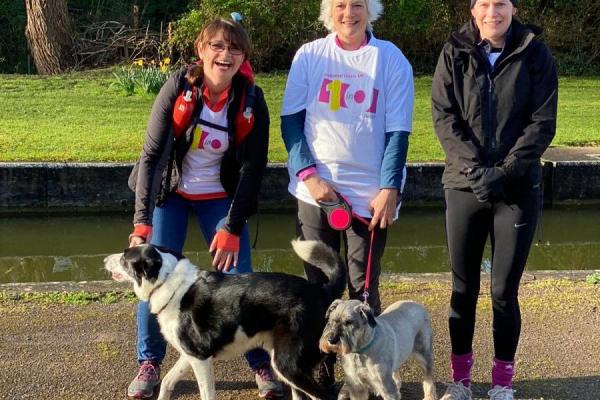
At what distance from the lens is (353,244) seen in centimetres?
422

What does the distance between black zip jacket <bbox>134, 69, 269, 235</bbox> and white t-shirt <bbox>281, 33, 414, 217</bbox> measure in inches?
10.6

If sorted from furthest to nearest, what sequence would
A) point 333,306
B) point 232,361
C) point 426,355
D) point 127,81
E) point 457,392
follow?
point 127,81 < point 232,361 < point 457,392 < point 426,355 < point 333,306

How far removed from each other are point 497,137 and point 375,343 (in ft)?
3.98

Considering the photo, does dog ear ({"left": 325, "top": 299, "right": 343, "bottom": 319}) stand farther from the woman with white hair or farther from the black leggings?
the black leggings

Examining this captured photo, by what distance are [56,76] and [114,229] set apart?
9.42 metres

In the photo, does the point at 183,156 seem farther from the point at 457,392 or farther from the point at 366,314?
the point at 457,392

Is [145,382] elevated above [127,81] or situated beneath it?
situated beneath

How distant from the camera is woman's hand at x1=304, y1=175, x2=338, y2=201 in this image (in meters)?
4.06

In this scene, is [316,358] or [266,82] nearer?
[316,358]

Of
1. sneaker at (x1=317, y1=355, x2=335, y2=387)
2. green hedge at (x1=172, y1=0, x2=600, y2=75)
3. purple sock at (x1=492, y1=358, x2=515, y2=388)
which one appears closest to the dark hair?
sneaker at (x1=317, y1=355, x2=335, y2=387)

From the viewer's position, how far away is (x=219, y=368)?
15.5 feet

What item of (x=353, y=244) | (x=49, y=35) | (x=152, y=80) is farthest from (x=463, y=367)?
(x=49, y=35)

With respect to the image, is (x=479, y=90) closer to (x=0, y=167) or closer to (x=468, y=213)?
(x=468, y=213)

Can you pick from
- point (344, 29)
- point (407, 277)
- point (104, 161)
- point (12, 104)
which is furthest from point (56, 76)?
point (344, 29)
